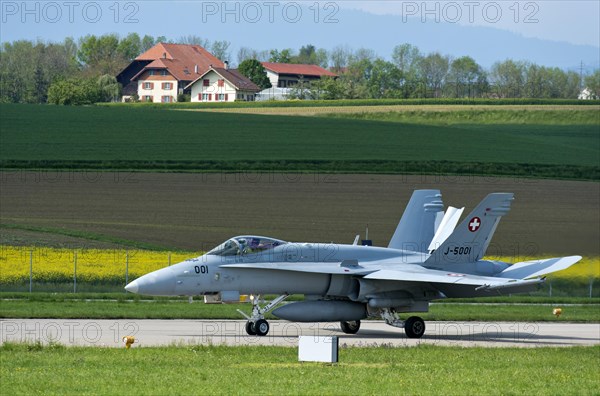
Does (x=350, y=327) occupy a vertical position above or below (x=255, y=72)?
below

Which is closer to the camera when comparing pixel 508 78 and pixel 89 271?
pixel 89 271

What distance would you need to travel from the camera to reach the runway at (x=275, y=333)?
2276 centimetres

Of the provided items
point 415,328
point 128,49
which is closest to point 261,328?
point 415,328

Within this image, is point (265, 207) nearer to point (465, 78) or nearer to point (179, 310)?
point (179, 310)

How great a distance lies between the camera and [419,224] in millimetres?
30594

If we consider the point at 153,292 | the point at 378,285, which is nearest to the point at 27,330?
the point at 153,292

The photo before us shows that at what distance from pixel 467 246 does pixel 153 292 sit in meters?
8.41

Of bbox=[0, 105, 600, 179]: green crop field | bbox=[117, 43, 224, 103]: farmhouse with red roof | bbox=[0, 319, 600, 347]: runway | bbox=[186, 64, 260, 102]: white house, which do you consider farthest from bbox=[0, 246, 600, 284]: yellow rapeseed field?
bbox=[117, 43, 224, 103]: farmhouse with red roof

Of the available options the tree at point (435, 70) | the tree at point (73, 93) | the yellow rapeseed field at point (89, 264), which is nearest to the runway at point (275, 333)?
the yellow rapeseed field at point (89, 264)

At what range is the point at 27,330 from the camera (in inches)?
955

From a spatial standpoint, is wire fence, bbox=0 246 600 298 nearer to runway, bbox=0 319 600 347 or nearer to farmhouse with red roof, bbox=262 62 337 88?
runway, bbox=0 319 600 347

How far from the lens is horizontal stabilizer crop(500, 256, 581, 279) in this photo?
26922mm

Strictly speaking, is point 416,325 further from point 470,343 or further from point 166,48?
point 166,48

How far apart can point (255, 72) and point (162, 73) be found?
1529 centimetres
